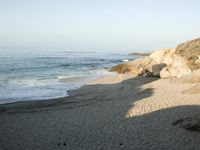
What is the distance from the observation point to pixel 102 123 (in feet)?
44.6

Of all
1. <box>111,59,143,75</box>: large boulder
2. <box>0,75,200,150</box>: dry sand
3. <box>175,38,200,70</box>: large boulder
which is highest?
<box>175,38,200,70</box>: large boulder

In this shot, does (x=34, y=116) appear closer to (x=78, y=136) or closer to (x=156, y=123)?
(x=78, y=136)

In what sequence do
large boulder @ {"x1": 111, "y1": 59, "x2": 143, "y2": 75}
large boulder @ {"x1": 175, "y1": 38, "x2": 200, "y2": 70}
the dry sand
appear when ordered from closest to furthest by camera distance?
1. the dry sand
2. large boulder @ {"x1": 175, "y1": 38, "x2": 200, "y2": 70}
3. large boulder @ {"x1": 111, "y1": 59, "x2": 143, "y2": 75}

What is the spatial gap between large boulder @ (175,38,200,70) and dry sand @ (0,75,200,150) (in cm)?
1319

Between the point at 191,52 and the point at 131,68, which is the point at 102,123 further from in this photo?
the point at 131,68

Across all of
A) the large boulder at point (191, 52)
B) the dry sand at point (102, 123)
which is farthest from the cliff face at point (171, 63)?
the dry sand at point (102, 123)

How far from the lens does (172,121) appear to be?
43.3ft

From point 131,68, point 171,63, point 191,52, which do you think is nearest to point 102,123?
point 171,63

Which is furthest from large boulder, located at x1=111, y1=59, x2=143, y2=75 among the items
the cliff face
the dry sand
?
the dry sand

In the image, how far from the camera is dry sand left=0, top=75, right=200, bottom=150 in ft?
35.9

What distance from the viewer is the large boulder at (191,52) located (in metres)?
32.5

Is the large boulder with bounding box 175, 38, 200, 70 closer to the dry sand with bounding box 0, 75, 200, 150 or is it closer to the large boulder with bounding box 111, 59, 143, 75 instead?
the large boulder with bounding box 111, 59, 143, 75

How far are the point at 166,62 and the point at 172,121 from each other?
2133cm

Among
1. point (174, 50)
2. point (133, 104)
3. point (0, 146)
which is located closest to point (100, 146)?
point (0, 146)
